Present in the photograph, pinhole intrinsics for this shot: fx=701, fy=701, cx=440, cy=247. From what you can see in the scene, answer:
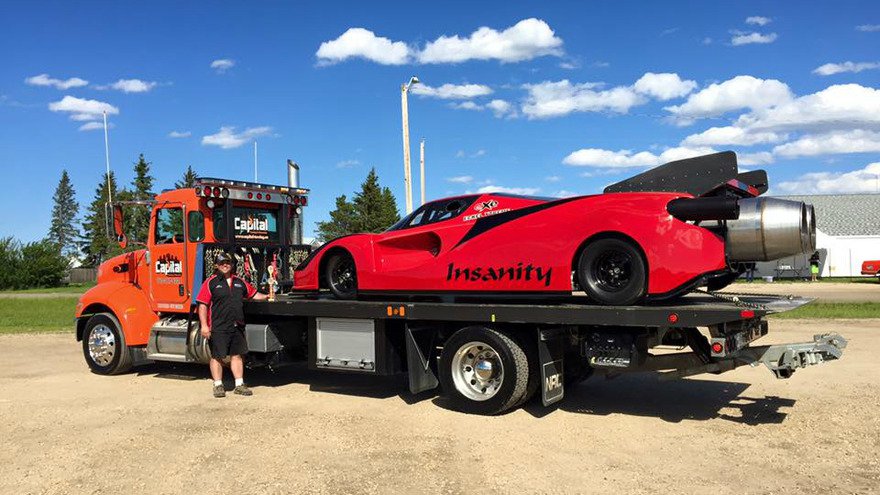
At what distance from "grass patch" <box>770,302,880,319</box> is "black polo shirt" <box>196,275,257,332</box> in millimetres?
12667

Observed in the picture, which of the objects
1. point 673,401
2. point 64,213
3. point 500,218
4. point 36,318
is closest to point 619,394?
point 673,401

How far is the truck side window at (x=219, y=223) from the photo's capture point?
9594mm

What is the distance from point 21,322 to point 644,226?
19.4m

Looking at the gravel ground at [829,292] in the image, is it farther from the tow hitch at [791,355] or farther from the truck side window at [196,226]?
the truck side window at [196,226]

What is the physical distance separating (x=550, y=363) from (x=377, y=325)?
206 cm

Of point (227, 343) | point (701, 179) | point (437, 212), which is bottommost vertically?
point (227, 343)

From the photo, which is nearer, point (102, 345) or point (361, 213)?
point (102, 345)

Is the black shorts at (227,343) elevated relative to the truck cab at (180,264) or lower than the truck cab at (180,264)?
lower

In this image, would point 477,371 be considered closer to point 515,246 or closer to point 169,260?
point 515,246

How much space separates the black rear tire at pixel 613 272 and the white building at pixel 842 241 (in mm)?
37160

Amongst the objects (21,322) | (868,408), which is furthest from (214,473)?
(21,322)

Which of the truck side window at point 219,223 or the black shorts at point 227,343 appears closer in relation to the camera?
the black shorts at point 227,343

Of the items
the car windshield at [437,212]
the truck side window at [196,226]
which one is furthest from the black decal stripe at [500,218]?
the truck side window at [196,226]

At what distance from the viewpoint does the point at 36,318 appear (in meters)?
21.3
